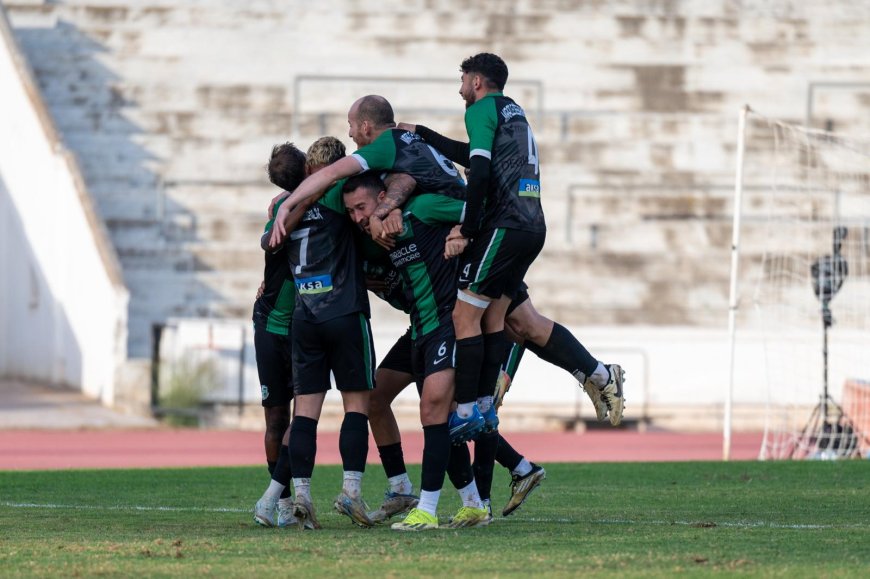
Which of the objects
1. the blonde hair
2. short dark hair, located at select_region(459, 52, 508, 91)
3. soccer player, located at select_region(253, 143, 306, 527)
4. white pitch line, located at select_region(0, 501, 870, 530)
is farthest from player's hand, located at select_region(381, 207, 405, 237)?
white pitch line, located at select_region(0, 501, 870, 530)

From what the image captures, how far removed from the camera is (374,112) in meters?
7.54

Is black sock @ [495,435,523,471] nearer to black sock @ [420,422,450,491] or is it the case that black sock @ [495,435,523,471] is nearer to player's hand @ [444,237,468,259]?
black sock @ [420,422,450,491]

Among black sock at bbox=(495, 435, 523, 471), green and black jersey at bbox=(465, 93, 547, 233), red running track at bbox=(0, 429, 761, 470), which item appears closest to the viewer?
green and black jersey at bbox=(465, 93, 547, 233)

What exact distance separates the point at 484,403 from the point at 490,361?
8.7 inches

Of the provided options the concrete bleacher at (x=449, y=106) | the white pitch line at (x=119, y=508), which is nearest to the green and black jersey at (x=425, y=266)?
the white pitch line at (x=119, y=508)

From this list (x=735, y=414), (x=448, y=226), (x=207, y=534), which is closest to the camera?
(x=207, y=534)

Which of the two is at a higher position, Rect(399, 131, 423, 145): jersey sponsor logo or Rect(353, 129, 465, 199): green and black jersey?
Rect(399, 131, 423, 145): jersey sponsor logo

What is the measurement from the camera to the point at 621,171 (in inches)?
905

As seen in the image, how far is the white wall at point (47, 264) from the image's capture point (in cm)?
1989

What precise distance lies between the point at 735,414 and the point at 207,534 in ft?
43.3

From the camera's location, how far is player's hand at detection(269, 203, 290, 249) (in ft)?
23.7

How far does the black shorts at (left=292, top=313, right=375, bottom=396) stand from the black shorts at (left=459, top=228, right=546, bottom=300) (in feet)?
1.90

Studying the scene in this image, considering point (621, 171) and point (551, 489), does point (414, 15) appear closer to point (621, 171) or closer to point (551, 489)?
point (621, 171)

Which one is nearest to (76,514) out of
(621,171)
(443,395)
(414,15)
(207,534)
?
(207,534)
